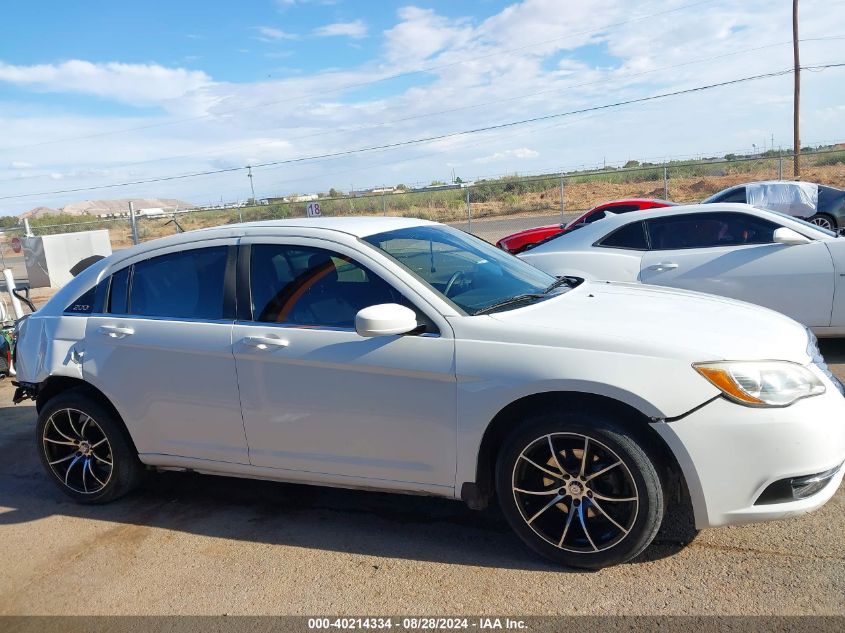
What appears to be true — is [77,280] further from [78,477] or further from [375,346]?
[375,346]

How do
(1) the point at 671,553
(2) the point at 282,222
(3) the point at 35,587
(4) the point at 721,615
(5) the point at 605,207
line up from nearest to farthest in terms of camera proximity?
(4) the point at 721,615, (1) the point at 671,553, (3) the point at 35,587, (2) the point at 282,222, (5) the point at 605,207

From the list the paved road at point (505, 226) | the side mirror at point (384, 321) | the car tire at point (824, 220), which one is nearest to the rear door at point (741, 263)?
the side mirror at point (384, 321)

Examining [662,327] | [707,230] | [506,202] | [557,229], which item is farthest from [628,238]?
[506,202]

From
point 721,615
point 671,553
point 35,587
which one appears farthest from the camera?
point 35,587

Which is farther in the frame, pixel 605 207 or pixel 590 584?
pixel 605 207

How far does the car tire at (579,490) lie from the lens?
10.2 feet

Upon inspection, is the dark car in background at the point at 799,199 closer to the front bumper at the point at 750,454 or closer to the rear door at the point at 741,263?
the rear door at the point at 741,263

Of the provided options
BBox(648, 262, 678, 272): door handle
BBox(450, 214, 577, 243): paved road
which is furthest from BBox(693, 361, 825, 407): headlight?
BBox(450, 214, 577, 243): paved road

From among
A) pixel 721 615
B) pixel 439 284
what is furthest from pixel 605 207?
pixel 721 615

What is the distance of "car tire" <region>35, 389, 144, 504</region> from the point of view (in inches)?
172

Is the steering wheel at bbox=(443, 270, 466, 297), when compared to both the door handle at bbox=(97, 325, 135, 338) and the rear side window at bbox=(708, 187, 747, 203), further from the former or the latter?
Answer: the rear side window at bbox=(708, 187, 747, 203)

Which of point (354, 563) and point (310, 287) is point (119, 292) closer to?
point (310, 287)

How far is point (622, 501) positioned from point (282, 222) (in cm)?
248

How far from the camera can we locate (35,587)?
363 centimetres
